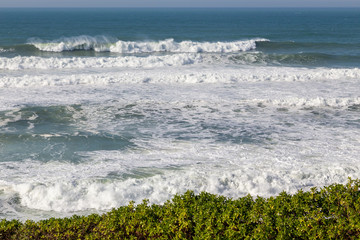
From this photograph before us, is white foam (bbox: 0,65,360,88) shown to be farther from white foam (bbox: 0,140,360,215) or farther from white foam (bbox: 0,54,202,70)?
white foam (bbox: 0,140,360,215)

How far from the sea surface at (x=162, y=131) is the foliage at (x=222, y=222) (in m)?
2.06

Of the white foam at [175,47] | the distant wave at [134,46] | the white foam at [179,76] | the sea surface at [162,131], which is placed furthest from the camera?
the white foam at [175,47]

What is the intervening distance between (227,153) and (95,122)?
5.23 meters

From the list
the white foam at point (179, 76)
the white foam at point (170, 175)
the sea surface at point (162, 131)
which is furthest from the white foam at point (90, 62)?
the white foam at point (170, 175)

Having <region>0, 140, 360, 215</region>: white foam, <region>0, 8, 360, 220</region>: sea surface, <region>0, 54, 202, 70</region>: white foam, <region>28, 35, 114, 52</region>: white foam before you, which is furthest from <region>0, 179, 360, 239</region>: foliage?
<region>28, 35, 114, 52</region>: white foam

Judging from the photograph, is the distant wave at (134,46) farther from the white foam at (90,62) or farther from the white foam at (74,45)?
the white foam at (90,62)

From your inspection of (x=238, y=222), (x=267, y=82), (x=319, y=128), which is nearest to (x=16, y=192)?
(x=238, y=222)

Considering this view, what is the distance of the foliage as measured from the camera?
17.3ft

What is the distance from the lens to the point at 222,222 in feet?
18.0

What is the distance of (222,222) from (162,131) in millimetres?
7069

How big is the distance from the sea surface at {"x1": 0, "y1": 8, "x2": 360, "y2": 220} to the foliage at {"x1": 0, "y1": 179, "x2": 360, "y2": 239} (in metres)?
2.06

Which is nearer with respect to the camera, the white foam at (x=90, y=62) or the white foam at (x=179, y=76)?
the white foam at (x=179, y=76)

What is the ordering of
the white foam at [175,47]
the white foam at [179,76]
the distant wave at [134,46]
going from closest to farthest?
the white foam at [179,76], the distant wave at [134,46], the white foam at [175,47]

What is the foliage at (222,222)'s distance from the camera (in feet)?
17.3
